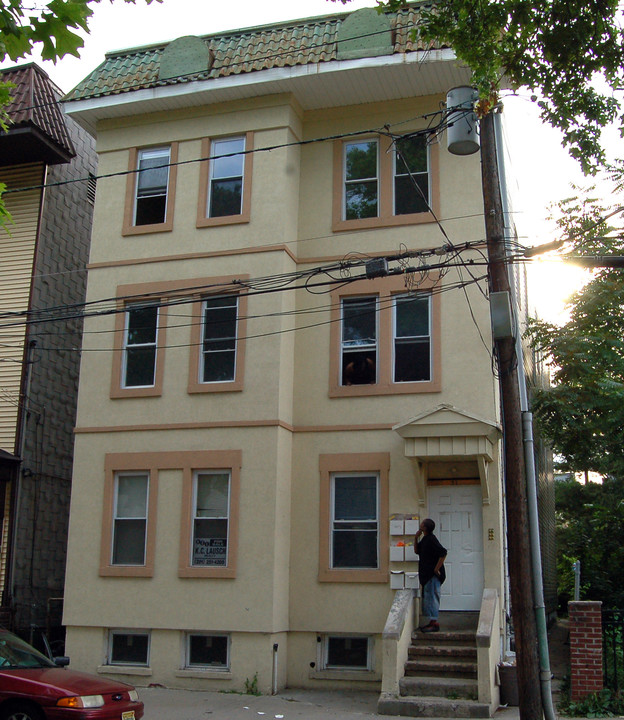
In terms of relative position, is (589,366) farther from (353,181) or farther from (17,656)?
(17,656)

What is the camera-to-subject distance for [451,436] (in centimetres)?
1411

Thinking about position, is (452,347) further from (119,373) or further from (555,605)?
(555,605)

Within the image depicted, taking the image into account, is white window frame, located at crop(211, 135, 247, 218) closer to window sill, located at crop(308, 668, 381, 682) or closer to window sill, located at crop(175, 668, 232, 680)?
window sill, located at crop(175, 668, 232, 680)

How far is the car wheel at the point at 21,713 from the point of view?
962 cm

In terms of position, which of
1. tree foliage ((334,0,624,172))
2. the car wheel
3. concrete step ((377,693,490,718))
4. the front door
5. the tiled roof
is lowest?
concrete step ((377,693,490,718))

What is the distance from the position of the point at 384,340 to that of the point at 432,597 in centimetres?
451

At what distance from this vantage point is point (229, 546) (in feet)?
48.2

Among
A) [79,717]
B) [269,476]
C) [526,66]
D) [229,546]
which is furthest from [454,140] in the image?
[79,717]

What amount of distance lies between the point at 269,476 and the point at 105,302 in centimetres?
479

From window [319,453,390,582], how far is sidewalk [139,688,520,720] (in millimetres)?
1944

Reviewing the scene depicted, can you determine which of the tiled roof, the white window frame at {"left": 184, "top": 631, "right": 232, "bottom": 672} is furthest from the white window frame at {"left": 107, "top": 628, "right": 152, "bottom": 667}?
the tiled roof

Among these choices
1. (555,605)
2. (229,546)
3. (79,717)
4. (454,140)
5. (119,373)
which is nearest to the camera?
(79,717)

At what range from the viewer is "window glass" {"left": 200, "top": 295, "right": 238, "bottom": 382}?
15.7m

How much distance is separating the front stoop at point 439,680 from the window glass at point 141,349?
672 centimetres
